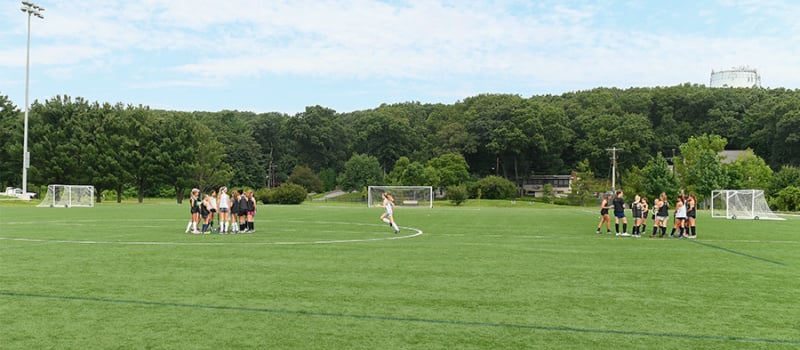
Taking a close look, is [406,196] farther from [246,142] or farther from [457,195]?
[246,142]

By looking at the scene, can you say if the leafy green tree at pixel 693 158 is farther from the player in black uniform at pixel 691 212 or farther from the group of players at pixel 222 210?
the group of players at pixel 222 210

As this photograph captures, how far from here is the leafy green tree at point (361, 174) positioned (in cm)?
10556

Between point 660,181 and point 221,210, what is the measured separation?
213ft

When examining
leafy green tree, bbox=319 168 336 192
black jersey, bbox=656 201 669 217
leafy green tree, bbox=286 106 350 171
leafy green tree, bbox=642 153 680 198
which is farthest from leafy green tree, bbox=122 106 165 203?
black jersey, bbox=656 201 669 217

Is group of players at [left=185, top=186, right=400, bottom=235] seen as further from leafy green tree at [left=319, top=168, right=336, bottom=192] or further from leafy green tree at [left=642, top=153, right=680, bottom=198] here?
leafy green tree at [left=319, top=168, right=336, bottom=192]

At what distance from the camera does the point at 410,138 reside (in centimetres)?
12412

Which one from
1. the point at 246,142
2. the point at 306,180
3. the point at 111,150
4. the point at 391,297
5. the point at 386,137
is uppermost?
the point at 386,137

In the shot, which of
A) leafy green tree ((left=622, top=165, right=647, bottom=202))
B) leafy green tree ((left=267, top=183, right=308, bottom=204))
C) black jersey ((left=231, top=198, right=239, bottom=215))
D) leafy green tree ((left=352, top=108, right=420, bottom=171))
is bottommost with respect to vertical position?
leafy green tree ((left=267, top=183, right=308, bottom=204))

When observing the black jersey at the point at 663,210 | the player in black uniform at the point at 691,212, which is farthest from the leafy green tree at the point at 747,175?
Result: the black jersey at the point at 663,210

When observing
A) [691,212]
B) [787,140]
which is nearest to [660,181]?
[787,140]

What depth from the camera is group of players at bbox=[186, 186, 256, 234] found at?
22.2 meters

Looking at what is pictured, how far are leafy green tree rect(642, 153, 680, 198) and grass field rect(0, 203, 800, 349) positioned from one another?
61.4 m

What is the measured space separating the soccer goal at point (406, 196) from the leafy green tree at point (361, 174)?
36.0m

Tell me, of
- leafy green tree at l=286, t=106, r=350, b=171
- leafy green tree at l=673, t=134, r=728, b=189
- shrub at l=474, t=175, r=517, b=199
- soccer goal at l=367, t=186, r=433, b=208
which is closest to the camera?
soccer goal at l=367, t=186, r=433, b=208
